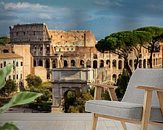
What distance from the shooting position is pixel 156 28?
5246 mm

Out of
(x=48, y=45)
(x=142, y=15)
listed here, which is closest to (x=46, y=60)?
(x=48, y=45)

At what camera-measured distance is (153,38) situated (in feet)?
17.8

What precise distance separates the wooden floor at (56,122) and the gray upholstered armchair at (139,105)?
2.48 ft

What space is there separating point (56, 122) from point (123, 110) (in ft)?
5.40

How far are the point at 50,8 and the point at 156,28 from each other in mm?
1361

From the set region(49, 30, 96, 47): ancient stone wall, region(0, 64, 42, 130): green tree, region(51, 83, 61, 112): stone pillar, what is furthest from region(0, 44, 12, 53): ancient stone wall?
region(0, 64, 42, 130): green tree

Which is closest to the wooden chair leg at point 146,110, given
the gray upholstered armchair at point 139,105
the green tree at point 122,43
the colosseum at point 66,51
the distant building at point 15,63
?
the gray upholstered armchair at point 139,105

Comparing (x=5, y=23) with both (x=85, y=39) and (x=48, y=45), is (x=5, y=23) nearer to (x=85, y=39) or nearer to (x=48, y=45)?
(x=48, y=45)

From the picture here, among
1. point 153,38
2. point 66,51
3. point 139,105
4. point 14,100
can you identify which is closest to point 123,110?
point 139,105

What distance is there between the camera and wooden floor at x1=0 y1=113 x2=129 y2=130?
12.2 feet

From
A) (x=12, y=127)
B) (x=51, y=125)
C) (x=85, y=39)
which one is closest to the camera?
(x=12, y=127)

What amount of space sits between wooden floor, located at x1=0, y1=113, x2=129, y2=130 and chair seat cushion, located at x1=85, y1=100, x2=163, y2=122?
103 cm

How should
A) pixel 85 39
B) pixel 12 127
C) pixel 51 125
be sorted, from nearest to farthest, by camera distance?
pixel 12 127 < pixel 51 125 < pixel 85 39

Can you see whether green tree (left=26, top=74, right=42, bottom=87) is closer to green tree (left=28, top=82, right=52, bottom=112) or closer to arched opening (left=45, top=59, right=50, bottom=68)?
green tree (left=28, top=82, right=52, bottom=112)
